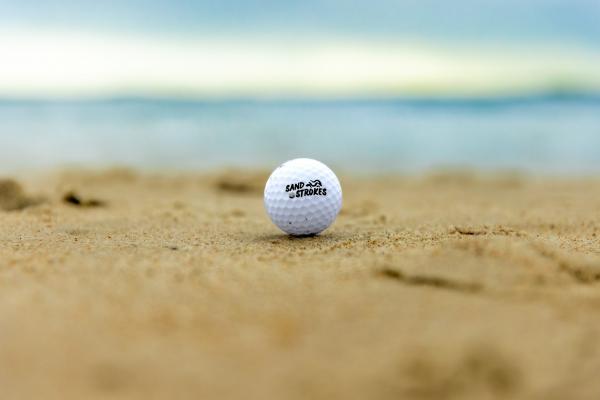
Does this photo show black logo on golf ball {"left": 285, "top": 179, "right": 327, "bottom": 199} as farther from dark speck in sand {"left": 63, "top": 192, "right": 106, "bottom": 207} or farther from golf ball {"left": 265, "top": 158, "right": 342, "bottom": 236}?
dark speck in sand {"left": 63, "top": 192, "right": 106, "bottom": 207}

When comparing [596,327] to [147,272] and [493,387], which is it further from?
[147,272]

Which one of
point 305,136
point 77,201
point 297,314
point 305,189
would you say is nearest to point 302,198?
point 305,189

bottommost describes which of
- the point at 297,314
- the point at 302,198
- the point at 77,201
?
the point at 77,201

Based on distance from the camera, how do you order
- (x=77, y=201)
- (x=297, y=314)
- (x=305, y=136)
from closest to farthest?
(x=297, y=314)
(x=77, y=201)
(x=305, y=136)

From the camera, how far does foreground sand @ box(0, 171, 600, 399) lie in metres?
1.96

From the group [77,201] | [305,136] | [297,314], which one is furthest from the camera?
[305,136]

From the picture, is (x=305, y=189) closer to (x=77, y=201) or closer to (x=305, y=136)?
(x=77, y=201)

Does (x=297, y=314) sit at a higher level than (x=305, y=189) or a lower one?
lower

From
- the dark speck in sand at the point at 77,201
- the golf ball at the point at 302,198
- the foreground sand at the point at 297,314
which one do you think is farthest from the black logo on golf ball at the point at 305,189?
the dark speck in sand at the point at 77,201

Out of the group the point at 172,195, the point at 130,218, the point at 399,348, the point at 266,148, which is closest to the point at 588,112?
the point at 266,148

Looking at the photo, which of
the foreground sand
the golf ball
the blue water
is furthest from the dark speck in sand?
the blue water

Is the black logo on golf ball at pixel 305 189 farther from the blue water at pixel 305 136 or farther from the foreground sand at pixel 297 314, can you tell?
the blue water at pixel 305 136

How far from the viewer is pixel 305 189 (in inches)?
164

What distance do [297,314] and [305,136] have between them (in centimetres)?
1408
